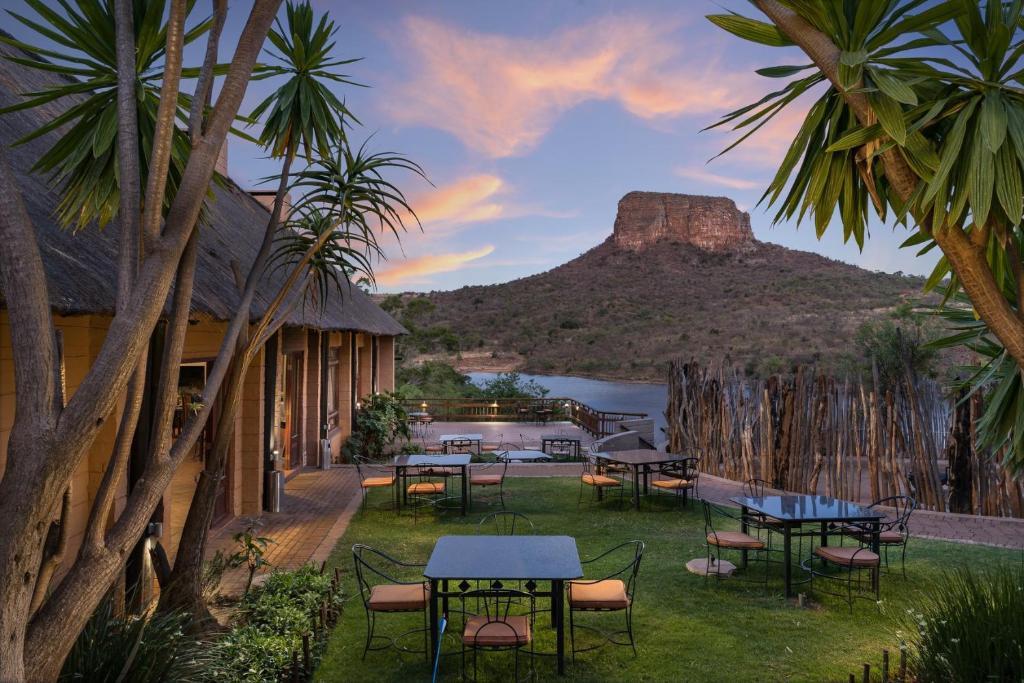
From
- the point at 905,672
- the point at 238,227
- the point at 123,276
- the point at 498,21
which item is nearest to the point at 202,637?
the point at 123,276

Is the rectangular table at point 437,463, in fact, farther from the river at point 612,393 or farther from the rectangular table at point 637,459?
the river at point 612,393

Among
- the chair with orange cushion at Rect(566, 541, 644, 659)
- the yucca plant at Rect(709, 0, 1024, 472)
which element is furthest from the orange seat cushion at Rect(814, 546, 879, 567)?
the yucca plant at Rect(709, 0, 1024, 472)

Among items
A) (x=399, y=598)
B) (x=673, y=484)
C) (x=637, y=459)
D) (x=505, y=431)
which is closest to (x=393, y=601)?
(x=399, y=598)

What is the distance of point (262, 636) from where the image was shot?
4.80 m

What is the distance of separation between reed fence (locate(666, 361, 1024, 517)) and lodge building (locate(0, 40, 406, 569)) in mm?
7091

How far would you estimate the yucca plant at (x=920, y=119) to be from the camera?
111 inches

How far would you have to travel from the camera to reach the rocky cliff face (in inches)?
2222

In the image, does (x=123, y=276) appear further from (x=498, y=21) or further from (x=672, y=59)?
(x=672, y=59)

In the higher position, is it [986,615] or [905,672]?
[986,615]

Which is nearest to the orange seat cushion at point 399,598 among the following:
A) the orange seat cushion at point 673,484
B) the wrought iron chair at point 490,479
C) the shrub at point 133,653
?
the shrub at point 133,653

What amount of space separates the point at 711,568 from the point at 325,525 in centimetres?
507

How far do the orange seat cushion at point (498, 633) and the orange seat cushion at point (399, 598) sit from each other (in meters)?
0.53

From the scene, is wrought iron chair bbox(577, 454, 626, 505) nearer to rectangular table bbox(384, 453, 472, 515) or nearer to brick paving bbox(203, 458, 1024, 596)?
brick paving bbox(203, 458, 1024, 596)

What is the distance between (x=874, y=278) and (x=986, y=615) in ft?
145
